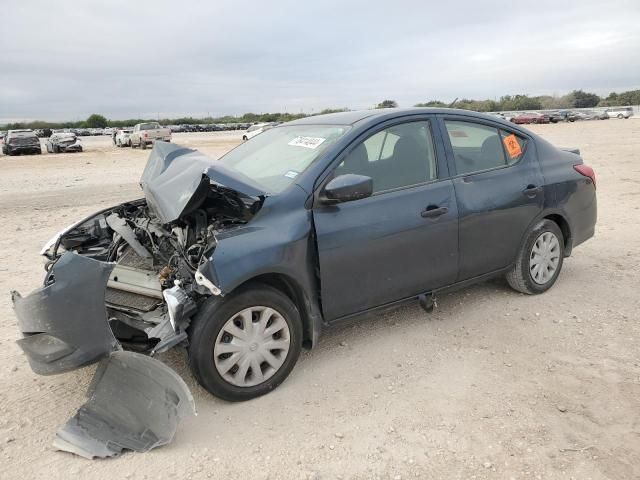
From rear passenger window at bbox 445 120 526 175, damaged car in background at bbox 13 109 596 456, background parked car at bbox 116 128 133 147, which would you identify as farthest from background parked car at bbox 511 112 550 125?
damaged car in background at bbox 13 109 596 456

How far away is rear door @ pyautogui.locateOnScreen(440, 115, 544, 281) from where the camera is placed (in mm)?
4039

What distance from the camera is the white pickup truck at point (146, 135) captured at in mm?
32781

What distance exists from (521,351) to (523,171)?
1625mm

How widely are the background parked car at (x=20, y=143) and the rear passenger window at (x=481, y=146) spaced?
31737 mm

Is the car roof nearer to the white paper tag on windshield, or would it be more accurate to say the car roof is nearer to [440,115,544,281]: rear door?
[440,115,544,281]: rear door

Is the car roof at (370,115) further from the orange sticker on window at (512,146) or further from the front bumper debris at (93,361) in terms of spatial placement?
the front bumper debris at (93,361)

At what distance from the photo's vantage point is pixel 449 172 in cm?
398

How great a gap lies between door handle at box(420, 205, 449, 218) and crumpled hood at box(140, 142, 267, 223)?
1.23 metres

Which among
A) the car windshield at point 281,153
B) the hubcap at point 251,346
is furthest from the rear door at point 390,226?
the hubcap at point 251,346

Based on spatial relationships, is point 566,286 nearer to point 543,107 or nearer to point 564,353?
point 564,353

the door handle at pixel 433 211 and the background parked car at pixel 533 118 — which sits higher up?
the background parked car at pixel 533 118

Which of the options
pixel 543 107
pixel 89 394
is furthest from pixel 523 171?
pixel 543 107

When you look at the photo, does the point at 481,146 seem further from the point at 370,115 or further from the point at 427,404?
the point at 427,404

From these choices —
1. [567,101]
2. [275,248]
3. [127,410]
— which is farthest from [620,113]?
[127,410]
